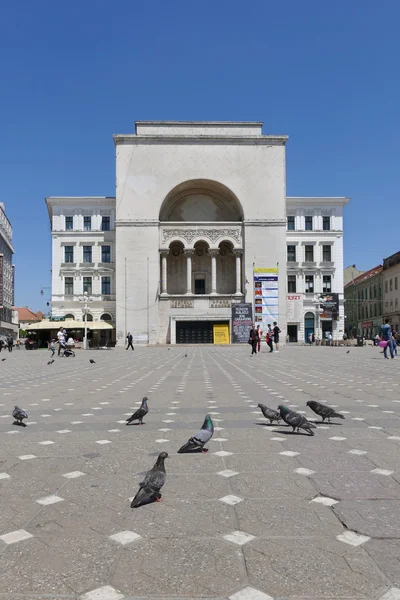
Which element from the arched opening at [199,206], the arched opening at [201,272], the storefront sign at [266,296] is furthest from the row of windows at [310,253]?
the arched opening at [201,272]

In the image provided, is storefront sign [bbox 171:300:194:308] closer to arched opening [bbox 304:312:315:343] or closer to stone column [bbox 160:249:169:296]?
stone column [bbox 160:249:169:296]

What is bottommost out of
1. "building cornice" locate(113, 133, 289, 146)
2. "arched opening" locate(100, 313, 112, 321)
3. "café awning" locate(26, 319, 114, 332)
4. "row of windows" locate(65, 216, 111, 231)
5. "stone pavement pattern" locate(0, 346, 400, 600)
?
"stone pavement pattern" locate(0, 346, 400, 600)

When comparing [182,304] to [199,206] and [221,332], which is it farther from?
[199,206]

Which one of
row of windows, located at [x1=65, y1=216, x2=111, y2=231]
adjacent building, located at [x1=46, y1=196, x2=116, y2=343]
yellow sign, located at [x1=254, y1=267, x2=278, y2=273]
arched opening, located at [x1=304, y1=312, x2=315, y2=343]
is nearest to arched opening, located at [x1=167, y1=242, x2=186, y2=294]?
adjacent building, located at [x1=46, y1=196, x2=116, y2=343]

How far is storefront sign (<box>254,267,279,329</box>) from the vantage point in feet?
186

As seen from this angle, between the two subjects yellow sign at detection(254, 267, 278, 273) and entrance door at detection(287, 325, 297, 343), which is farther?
entrance door at detection(287, 325, 297, 343)

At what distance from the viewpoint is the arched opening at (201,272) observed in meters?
61.8

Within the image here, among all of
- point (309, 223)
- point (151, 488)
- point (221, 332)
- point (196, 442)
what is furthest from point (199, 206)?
point (151, 488)

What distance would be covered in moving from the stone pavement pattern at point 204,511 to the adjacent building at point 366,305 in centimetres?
7422

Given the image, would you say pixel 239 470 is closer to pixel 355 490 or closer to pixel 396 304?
pixel 355 490

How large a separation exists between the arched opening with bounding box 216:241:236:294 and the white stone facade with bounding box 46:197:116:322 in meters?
13.5

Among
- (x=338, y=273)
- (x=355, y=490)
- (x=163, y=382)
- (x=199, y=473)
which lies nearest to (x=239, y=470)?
(x=199, y=473)

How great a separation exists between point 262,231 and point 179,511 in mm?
54636

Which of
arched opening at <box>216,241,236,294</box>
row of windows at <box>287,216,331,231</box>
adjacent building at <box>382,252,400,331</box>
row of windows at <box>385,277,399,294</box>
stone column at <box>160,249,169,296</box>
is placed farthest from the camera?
row of windows at <box>385,277,399,294</box>
